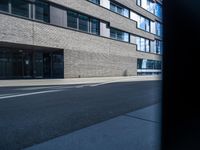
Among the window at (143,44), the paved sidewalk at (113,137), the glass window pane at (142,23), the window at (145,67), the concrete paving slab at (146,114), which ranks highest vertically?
the glass window pane at (142,23)

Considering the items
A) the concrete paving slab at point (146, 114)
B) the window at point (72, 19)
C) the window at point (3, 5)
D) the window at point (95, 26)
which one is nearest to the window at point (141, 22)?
the window at point (95, 26)

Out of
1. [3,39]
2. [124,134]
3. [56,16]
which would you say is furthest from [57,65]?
[124,134]

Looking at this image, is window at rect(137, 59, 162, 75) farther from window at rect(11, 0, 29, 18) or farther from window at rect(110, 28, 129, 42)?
window at rect(11, 0, 29, 18)

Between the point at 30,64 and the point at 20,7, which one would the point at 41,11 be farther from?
the point at 30,64

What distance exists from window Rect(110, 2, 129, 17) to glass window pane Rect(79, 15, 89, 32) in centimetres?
618

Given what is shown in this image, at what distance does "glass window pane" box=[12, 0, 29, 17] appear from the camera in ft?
60.2

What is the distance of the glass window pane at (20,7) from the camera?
18364 mm

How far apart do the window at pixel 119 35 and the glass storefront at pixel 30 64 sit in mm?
10191

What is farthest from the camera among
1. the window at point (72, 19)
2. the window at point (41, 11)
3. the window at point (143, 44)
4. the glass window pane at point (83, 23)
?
the window at point (143, 44)

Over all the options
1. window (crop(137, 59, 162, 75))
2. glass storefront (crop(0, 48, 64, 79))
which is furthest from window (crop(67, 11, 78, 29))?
window (crop(137, 59, 162, 75))

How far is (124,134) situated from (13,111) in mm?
3504

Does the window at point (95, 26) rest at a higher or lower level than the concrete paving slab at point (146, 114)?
higher

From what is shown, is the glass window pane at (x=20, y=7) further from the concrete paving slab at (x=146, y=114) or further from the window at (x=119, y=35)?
the concrete paving slab at (x=146, y=114)
